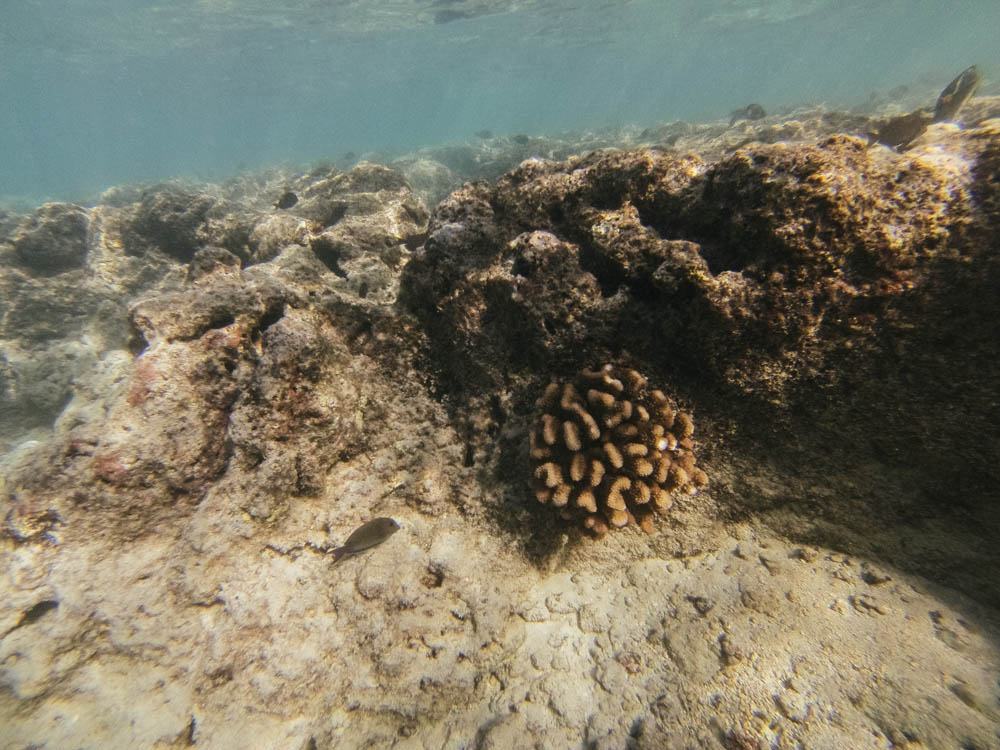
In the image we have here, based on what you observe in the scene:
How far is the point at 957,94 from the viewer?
278 inches

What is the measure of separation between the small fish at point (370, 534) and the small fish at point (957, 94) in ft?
35.2

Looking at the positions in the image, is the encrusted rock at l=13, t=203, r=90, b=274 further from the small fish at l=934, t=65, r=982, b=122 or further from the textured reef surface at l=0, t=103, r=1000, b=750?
the small fish at l=934, t=65, r=982, b=122

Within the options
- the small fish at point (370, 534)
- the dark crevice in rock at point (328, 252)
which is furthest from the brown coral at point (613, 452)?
the dark crevice in rock at point (328, 252)

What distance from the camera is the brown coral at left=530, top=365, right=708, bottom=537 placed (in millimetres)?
2453

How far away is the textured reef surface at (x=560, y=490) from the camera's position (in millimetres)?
2146

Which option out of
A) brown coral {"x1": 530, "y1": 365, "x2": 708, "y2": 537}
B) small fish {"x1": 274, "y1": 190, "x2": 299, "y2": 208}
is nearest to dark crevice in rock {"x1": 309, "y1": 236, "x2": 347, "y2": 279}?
brown coral {"x1": 530, "y1": 365, "x2": 708, "y2": 537}

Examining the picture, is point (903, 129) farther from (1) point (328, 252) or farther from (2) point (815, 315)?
(1) point (328, 252)

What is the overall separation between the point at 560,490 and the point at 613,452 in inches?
15.4

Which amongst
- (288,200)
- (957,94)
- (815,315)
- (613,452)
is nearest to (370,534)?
(613,452)

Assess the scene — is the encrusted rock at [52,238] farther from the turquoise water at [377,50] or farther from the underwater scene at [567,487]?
the turquoise water at [377,50]

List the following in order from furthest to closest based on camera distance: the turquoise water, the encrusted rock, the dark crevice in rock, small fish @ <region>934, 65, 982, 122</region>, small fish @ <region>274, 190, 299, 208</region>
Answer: the turquoise water → the encrusted rock → small fish @ <region>274, 190, 299, 208</region> → small fish @ <region>934, 65, 982, 122</region> → the dark crevice in rock

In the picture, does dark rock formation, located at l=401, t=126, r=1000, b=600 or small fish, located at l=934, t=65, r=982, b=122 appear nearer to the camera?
dark rock formation, located at l=401, t=126, r=1000, b=600

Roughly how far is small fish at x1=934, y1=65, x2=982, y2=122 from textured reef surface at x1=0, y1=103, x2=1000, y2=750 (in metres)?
7.36

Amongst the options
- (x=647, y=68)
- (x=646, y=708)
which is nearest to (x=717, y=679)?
(x=646, y=708)
